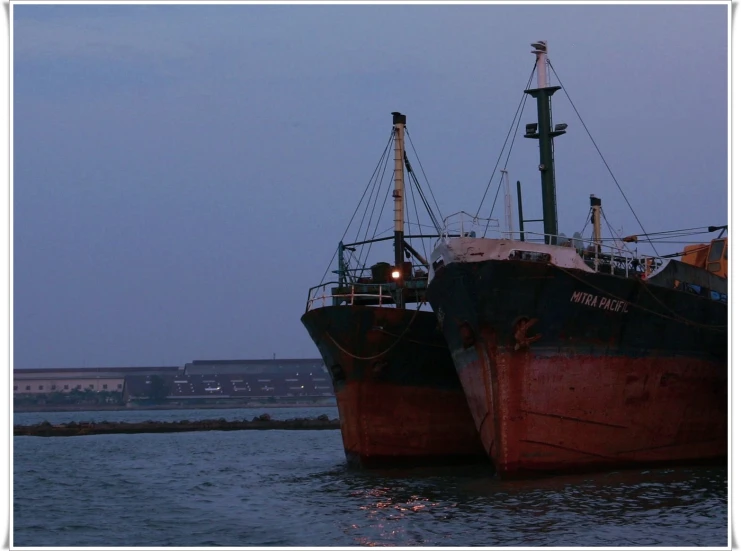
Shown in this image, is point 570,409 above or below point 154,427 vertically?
above

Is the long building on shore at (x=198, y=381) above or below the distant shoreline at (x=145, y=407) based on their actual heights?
above

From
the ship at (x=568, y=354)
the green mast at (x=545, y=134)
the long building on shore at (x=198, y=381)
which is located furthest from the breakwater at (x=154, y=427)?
the long building on shore at (x=198, y=381)

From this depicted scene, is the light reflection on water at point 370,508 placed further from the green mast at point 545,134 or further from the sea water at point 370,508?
the green mast at point 545,134

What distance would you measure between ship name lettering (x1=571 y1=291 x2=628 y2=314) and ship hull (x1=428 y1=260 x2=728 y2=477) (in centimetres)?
2

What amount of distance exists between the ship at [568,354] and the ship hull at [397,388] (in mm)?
3332

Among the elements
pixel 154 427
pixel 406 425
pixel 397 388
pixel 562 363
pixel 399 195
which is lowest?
pixel 154 427

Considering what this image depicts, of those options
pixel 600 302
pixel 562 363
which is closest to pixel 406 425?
pixel 562 363

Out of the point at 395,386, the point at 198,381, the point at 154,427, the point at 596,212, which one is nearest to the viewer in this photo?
the point at 395,386

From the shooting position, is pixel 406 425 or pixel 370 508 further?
pixel 406 425

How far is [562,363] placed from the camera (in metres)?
25.2

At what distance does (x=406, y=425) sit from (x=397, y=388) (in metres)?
1.24

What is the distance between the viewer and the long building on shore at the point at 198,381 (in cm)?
17350

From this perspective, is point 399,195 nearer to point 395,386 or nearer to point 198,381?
point 395,386

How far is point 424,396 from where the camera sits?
1265 inches
